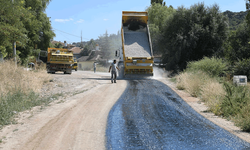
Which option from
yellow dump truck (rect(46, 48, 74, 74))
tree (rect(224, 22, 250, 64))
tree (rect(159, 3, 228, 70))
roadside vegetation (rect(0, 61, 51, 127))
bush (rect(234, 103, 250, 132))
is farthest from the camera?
tree (rect(159, 3, 228, 70))

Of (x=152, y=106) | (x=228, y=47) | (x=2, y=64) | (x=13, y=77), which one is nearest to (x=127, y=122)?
(x=152, y=106)

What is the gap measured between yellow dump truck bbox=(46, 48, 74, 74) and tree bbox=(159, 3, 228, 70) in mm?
12201

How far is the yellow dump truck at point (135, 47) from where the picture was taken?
21078 mm

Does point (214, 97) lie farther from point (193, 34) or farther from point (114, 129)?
point (193, 34)

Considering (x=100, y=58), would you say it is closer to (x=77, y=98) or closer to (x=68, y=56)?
(x=68, y=56)

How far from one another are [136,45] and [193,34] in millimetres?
10380

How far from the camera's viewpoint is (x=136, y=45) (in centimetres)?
2212

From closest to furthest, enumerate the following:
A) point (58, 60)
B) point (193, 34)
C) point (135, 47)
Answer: point (135, 47), point (58, 60), point (193, 34)

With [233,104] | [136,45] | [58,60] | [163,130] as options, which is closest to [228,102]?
[233,104]

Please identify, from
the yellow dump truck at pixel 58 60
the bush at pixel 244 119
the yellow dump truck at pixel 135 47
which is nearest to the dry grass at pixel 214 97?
the bush at pixel 244 119

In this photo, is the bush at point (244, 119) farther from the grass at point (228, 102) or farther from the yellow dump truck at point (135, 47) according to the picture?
the yellow dump truck at point (135, 47)

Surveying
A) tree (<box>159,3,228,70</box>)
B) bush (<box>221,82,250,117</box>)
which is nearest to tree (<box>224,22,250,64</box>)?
tree (<box>159,3,228,70</box>)

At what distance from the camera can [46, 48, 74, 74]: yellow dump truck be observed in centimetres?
2600

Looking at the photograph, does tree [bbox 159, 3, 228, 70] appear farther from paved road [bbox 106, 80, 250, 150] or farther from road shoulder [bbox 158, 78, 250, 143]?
paved road [bbox 106, 80, 250, 150]
